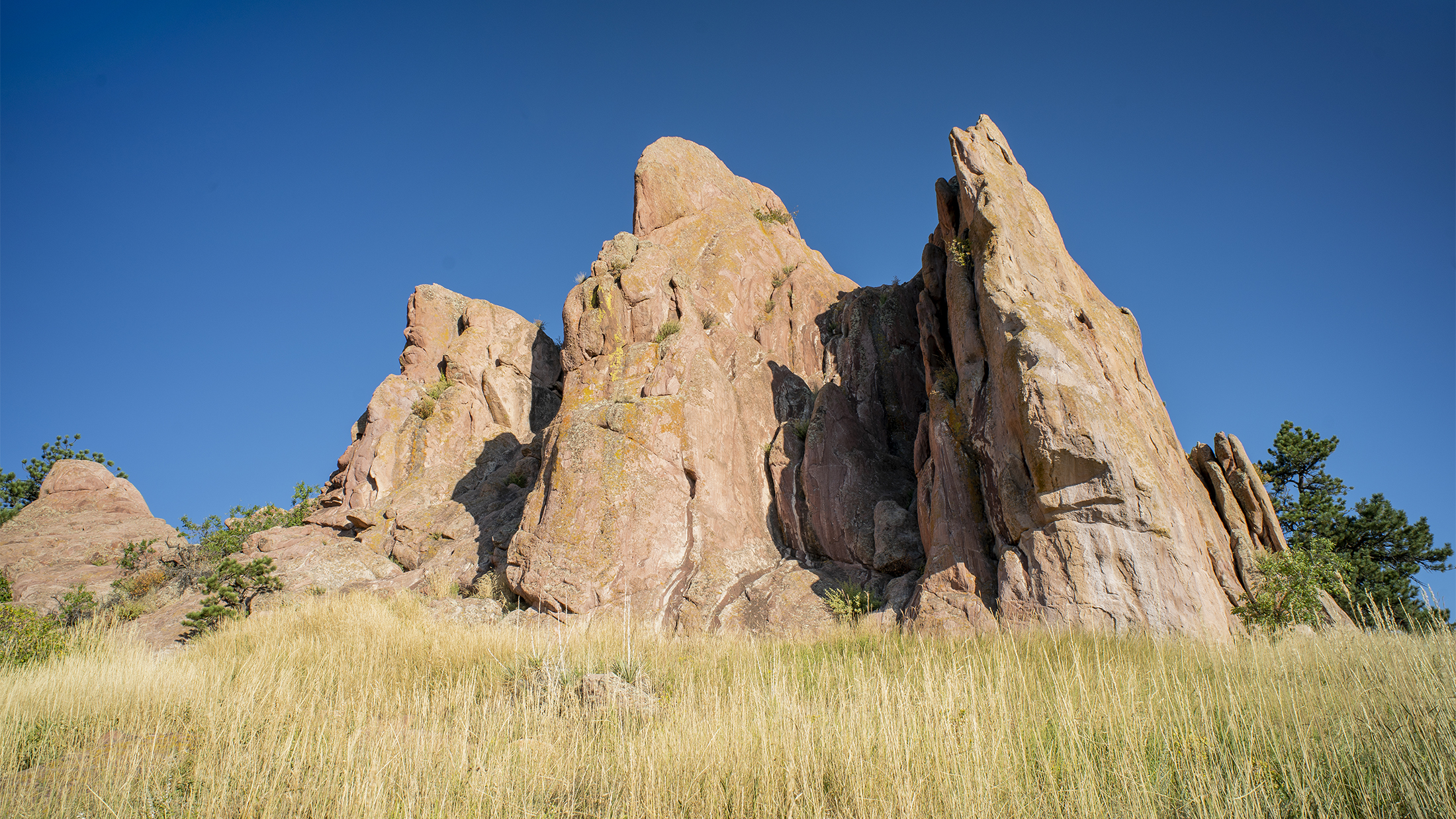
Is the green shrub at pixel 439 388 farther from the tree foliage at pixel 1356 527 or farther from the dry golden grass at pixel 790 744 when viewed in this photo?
the tree foliage at pixel 1356 527

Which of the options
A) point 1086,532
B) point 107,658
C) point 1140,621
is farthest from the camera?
point 1086,532

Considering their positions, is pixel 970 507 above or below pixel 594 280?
→ below

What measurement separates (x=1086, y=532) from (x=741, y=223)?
22.3 meters

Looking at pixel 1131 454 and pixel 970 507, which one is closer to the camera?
pixel 1131 454

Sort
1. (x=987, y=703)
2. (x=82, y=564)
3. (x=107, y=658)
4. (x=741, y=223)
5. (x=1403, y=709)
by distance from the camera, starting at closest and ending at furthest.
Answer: (x=1403, y=709) → (x=987, y=703) → (x=107, y=658) → (x=82, y=564) → (x=741, y=223)

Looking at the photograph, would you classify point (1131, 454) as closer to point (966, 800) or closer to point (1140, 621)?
point (1140, 621)

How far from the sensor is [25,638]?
10.8 metres

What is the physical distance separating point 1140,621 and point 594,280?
64.3 feet

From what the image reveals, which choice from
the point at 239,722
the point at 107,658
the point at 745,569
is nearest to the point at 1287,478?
the point at 745,569

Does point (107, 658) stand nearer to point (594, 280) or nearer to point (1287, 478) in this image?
point (594, 280)

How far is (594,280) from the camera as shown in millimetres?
24719

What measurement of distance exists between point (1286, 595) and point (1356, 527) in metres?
14.8

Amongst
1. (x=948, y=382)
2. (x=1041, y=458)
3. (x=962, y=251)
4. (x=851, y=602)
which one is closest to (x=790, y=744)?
(x=1041, y=458)

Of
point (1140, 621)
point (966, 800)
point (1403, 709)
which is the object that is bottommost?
point (966, 800)
